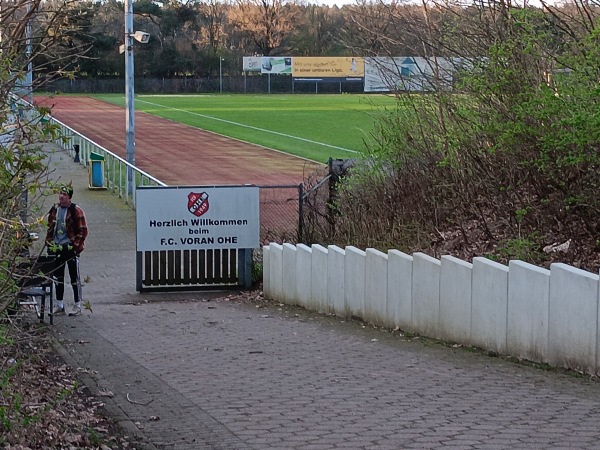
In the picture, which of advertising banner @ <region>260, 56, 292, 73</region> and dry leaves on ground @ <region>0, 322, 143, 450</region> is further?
advertising banner @ <region>260, 56, 292, 73</region>

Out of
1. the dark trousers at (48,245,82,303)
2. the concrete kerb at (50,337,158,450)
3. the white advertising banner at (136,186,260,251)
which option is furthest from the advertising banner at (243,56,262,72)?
the concrete kerb at (50,337,158,450)

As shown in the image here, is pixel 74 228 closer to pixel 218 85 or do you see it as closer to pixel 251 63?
pixel 218 85

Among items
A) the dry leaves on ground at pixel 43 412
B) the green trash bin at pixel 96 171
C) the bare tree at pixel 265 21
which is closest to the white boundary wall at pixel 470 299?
the dry leaves on ground at pixel 43 412

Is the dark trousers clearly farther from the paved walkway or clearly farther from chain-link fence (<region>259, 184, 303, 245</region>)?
chain-link fence (<region>259, 184, 303, 245</region>)

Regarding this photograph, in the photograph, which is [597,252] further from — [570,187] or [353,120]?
[353,120]

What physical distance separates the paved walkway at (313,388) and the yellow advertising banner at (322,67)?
9807 cm

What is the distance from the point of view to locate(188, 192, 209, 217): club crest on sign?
57.3ft

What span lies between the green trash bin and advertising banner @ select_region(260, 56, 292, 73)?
77734 mm

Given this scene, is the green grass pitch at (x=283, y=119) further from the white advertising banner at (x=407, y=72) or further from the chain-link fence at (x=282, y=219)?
the white advertising banner at (x=407, y=72)

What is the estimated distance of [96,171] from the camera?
3378 cm

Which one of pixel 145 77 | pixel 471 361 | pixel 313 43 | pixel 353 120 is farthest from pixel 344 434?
pixel 313 43

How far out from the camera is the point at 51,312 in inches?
524

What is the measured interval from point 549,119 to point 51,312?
6592mm

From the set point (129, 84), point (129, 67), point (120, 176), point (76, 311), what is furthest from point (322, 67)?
point (76, 311)
